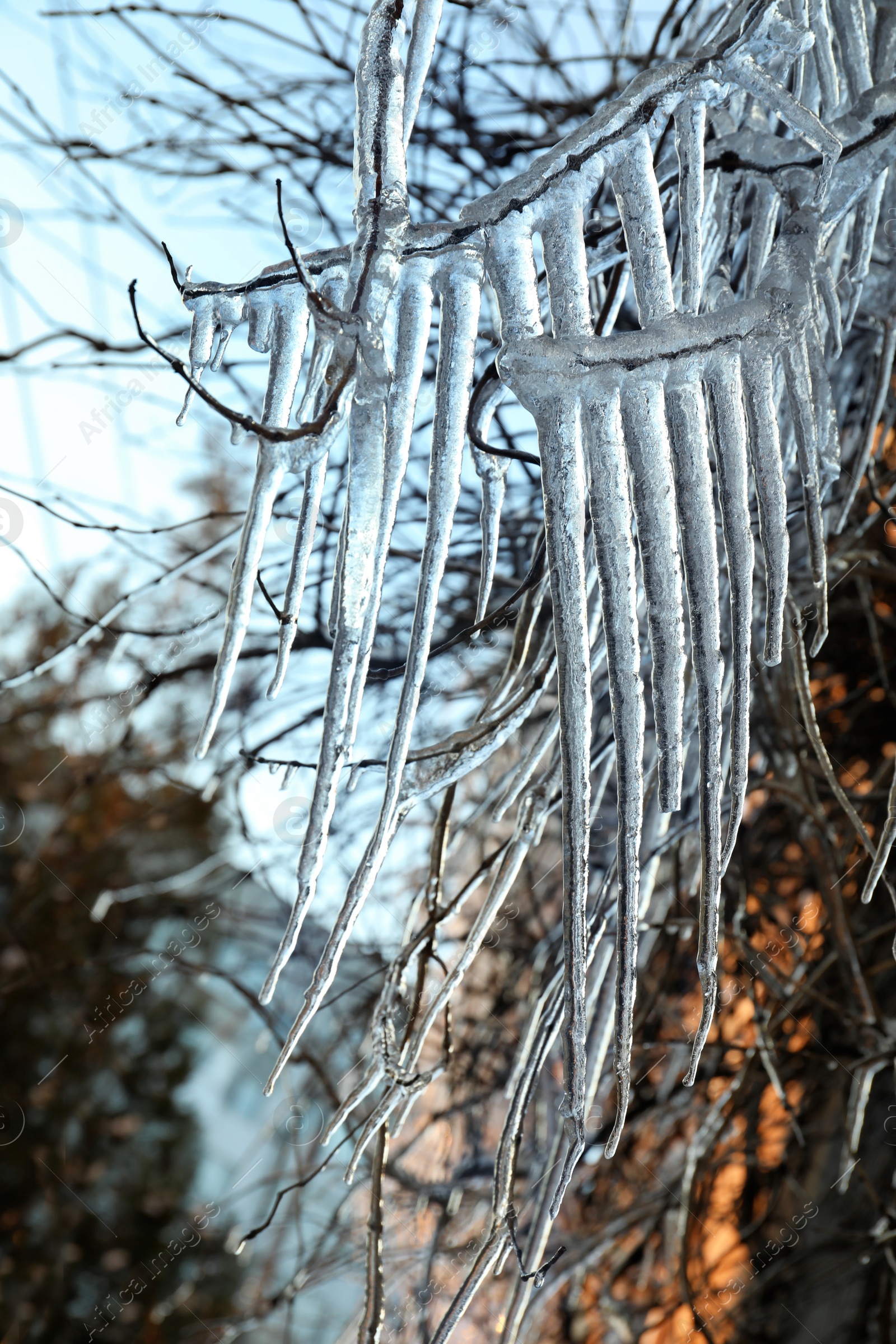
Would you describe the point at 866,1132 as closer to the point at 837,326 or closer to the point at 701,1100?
the point at 701,1100

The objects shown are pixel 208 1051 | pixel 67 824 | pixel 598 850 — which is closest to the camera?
pixel 598 850

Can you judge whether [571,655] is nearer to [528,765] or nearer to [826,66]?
[528,765]

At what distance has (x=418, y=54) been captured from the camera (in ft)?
1.15

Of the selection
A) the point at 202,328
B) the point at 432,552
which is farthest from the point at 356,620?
the point at 202,328

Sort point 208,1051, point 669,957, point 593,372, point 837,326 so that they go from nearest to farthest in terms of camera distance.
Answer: point 593,372 → point 837,326 → point 669,957 → point 208,1051

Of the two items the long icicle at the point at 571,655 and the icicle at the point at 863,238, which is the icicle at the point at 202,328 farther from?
the icicle at the point at 863,238

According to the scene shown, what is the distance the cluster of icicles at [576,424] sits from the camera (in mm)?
311

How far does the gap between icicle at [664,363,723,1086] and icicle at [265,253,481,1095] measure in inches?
2.7

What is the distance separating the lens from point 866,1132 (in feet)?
3.42

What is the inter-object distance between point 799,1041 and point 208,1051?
3.04 metres

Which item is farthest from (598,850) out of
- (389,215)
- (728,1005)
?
(389,215)

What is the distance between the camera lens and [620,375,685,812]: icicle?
1.02 feet

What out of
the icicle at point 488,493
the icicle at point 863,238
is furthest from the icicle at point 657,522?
the icicle at point 863,238

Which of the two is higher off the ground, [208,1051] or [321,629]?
[321,629]
